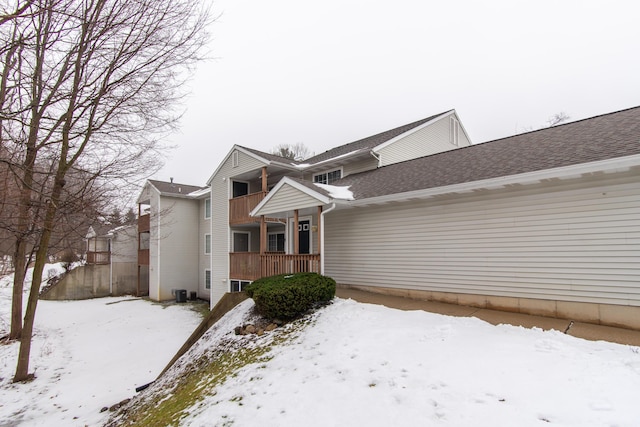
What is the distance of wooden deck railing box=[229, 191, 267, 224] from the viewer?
13.9 meters

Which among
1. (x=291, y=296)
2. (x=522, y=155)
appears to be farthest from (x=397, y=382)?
(x=522, y=155)

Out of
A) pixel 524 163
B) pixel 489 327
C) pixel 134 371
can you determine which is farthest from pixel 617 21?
pixel 134 371

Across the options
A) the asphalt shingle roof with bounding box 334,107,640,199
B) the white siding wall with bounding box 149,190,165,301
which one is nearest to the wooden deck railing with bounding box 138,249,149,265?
the white siding wall with bounding box 149,190,165,301

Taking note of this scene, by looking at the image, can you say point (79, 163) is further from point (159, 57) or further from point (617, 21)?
point (617, 21)

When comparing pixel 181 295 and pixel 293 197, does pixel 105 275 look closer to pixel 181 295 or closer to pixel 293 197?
pixel 181 295

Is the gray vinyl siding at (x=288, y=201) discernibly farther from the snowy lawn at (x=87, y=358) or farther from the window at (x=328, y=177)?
the snowy lawn at (x=87, y=358)

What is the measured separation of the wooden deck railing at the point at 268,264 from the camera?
9891mm

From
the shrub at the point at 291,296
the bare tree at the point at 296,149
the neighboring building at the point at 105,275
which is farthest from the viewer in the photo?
the bare tree at the point at 296,149

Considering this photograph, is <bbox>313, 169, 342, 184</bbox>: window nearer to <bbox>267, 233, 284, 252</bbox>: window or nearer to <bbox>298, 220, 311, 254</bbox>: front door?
<bbox>298, 220, 311, 254</bbox>: front door

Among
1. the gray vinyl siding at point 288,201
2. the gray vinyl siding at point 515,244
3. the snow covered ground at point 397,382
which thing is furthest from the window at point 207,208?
the gray vinyl siding at point 515,244

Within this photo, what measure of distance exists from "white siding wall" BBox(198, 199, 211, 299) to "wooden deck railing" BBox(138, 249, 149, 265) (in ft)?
12.9

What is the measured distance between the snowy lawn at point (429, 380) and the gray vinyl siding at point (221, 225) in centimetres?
1000

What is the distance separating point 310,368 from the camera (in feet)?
15.4

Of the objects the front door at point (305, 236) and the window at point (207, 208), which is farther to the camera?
the window at point (207, 208)
